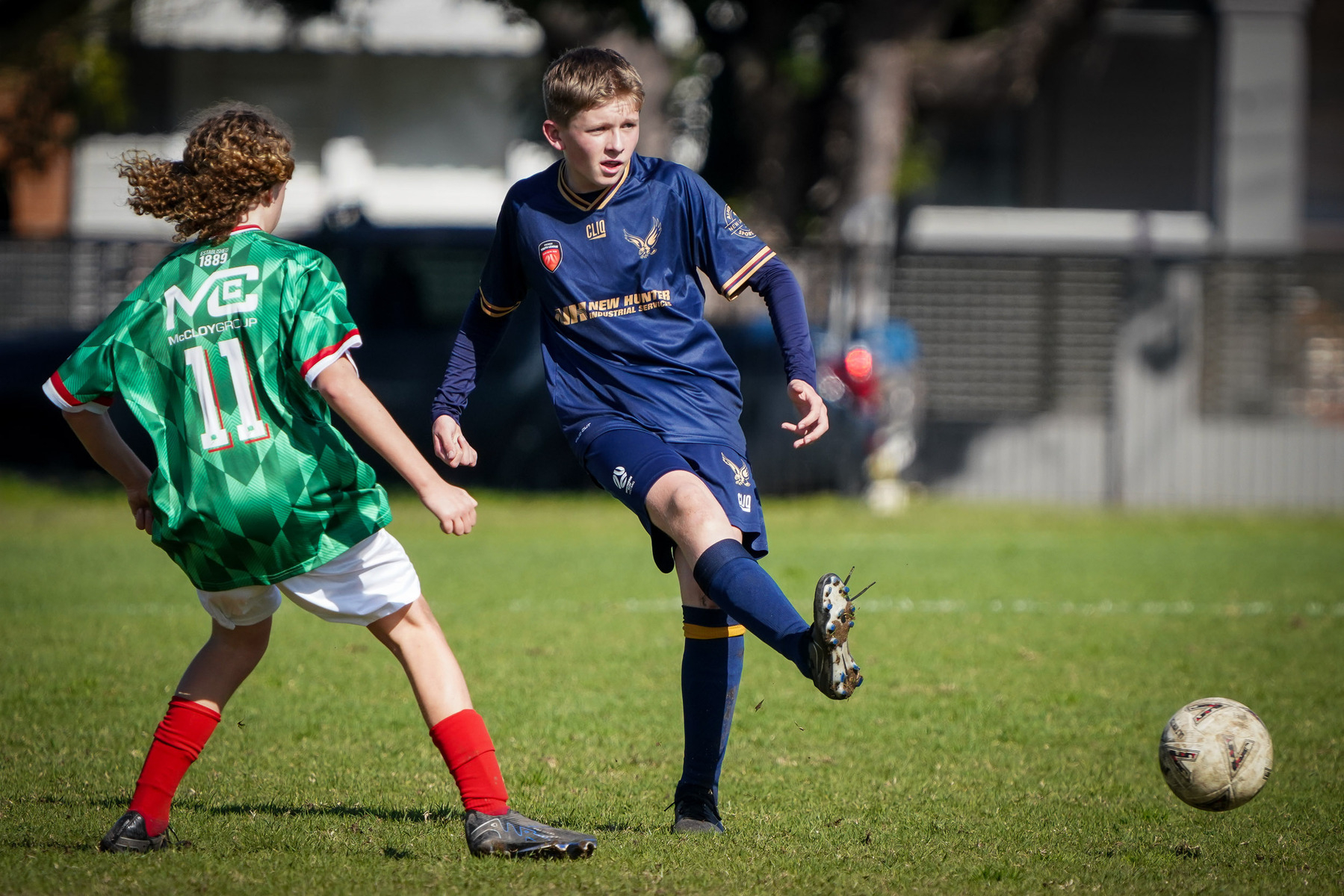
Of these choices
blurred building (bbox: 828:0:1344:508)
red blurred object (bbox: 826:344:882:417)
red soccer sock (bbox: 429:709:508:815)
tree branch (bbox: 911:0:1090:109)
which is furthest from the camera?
tree branch (bbox: 911:0:1090:109)

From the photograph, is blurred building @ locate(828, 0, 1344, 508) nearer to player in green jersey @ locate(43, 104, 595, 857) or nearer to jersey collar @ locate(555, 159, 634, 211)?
jersey collar @ locate(555, 159, 634, 211)

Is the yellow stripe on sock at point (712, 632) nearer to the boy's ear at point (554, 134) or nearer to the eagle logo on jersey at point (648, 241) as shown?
the eagle logo on jersey at point (648, 241)

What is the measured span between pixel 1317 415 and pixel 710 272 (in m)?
12.2

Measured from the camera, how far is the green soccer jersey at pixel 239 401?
308 cm

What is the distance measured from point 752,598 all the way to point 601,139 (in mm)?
1280

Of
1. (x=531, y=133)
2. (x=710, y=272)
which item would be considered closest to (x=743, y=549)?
(x=710, y=272)

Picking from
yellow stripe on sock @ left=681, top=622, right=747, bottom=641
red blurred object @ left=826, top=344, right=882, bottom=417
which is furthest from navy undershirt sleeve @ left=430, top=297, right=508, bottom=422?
red blurred object @ left=826, top=344, right=882, bottom=417

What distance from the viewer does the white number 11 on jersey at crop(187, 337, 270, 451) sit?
Result: 122 inches

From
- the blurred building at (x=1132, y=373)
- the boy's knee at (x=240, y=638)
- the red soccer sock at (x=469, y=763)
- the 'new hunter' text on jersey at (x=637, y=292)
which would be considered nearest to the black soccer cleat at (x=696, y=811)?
the red soccer sock at (x=469, y=763)

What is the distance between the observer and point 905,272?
13961 mm

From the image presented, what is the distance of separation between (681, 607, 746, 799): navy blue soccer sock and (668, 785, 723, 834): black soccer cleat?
0.7 inches

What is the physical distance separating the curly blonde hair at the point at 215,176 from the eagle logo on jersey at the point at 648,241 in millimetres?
912

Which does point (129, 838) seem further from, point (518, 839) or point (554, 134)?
point (554, 134)

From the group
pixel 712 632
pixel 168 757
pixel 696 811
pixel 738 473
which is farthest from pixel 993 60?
pixel 168 757
